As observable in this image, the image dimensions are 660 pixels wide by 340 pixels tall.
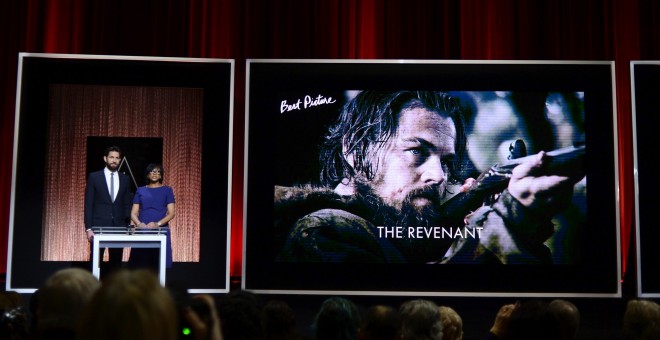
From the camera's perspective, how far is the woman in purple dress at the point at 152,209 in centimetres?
605

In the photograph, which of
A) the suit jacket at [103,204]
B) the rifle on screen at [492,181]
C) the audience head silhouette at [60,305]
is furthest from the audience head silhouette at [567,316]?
the suit jacket at [103,204]

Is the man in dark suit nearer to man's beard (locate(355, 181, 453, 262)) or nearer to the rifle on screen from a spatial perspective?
man's beard (locate(355, 181, 453, 262))

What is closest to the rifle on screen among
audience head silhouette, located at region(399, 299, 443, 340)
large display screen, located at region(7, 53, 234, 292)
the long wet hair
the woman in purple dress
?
the long wet hair

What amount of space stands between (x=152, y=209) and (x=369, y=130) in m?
1.80

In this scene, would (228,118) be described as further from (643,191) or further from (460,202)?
(643,191)

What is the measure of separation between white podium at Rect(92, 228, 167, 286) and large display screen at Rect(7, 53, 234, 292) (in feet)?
0.63

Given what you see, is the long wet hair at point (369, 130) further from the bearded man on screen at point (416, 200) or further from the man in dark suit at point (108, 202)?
the man in dark suit at point (108, 202)

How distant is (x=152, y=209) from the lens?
6133mm

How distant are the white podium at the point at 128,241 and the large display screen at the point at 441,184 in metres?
0.65

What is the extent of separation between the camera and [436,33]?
728 cm

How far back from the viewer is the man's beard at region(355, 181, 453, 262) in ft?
20.1

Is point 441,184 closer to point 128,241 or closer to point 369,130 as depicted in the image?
point 369,130

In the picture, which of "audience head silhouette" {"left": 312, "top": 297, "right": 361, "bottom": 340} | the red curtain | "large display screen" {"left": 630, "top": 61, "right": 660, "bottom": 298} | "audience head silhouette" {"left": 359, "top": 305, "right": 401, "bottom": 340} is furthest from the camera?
the red curtain

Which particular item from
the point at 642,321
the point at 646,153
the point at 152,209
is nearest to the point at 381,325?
the point at 642,321
